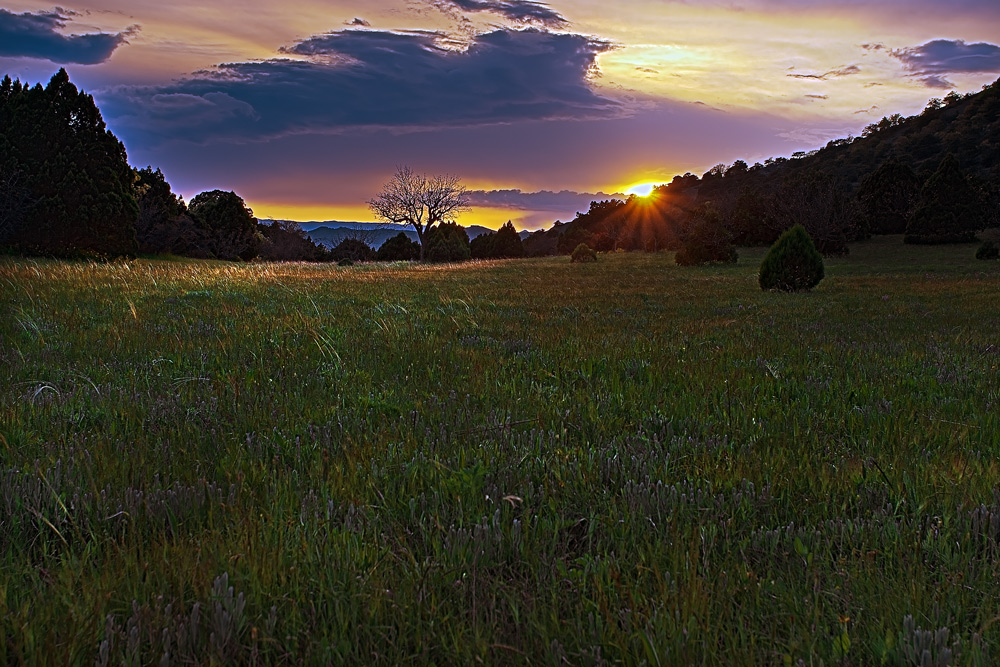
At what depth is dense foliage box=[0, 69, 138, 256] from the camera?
33562 millimetres

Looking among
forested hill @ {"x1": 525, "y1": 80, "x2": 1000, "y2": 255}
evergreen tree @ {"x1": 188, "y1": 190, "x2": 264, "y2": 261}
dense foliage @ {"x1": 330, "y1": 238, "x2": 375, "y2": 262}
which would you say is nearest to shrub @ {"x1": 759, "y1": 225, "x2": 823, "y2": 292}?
forested hill @ {"x1": 525, "y1": 80, "x2": 1000, "y2": 255}

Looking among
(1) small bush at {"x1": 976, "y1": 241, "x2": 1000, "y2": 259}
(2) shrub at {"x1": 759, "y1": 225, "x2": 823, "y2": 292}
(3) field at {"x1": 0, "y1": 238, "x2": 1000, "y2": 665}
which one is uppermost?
(1) small bush at {"x1": 976, "y1": 241, "x2": 1000, "y2": 259}

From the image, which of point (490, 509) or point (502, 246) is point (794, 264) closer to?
point (490, 509)

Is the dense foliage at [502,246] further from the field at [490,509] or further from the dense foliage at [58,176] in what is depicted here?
the field at [490,509]

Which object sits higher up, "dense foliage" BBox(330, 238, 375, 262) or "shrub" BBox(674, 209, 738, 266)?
"dense foliage" BBox(330, 238, 375, 262)

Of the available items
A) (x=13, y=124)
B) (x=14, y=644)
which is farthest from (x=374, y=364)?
(x=13, y=124)

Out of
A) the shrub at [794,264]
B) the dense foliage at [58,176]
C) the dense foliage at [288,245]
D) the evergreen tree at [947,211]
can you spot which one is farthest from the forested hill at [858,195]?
the dense foliage at [58,176]

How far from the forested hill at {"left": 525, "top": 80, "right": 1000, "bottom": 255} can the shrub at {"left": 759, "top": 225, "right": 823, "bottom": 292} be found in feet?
72.1

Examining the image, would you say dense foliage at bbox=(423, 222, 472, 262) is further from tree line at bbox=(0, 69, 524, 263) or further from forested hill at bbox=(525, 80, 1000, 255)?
tree line at bbox=(0, 69, 524, 263)

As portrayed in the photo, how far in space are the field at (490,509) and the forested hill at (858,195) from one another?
1534 inches

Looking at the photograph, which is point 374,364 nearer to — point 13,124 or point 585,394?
point 585,394

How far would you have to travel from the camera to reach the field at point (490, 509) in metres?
1.83

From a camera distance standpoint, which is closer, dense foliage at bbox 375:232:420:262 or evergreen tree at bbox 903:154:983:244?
evergreen tree at bbox 903:154:983:244

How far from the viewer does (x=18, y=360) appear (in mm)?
5566
